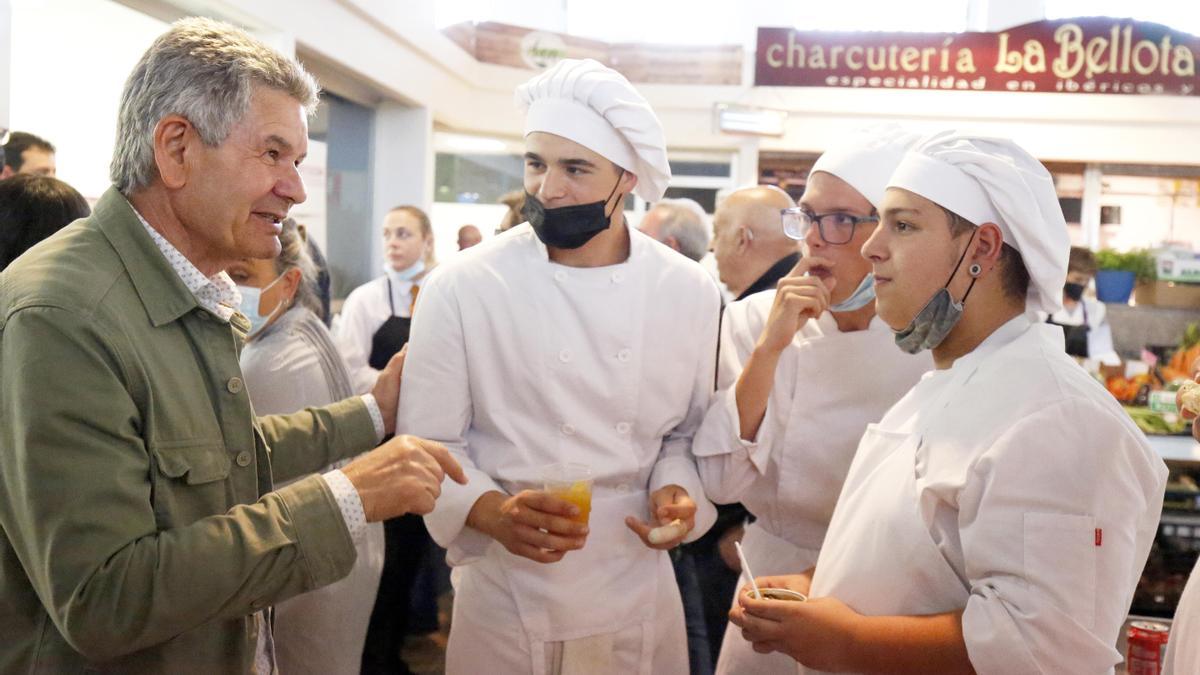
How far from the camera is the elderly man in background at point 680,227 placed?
535 centimetres

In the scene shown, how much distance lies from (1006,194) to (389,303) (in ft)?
13.9

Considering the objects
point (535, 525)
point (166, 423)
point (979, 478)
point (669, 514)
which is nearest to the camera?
point (166, 423)

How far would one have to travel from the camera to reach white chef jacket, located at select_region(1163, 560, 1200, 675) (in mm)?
1894

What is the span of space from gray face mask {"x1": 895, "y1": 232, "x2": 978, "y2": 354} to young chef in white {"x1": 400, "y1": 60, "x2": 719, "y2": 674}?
0.60 m

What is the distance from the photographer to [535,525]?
1966mm

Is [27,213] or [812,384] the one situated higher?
[27,213]

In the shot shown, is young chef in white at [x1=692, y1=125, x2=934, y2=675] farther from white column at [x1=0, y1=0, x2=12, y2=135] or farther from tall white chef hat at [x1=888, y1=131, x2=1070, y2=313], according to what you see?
white column at [x1=0, y1=0, x2=12, y2=135]

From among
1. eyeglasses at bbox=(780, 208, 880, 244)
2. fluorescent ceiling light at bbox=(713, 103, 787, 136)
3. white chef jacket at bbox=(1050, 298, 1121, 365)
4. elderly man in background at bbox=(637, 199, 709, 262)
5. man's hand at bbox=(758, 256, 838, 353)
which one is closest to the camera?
man's hand at bbox=(758, 256, 838, 353)

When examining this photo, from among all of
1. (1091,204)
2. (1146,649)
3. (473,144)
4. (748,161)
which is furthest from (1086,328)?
(473,144)

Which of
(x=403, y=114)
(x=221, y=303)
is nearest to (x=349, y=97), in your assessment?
(x=403, y=114)

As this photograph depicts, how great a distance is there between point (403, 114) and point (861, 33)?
391 centimetres

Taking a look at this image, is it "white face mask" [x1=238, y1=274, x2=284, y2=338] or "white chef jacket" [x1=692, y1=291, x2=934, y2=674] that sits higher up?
"white face mask" [x1=238, y1=274, x2=284, y2=338]

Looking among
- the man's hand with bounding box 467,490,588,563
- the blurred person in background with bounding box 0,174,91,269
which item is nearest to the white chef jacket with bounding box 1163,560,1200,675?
the man's hand with bounding box 467,490,588,563

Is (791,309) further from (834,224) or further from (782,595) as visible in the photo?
(782,595)
